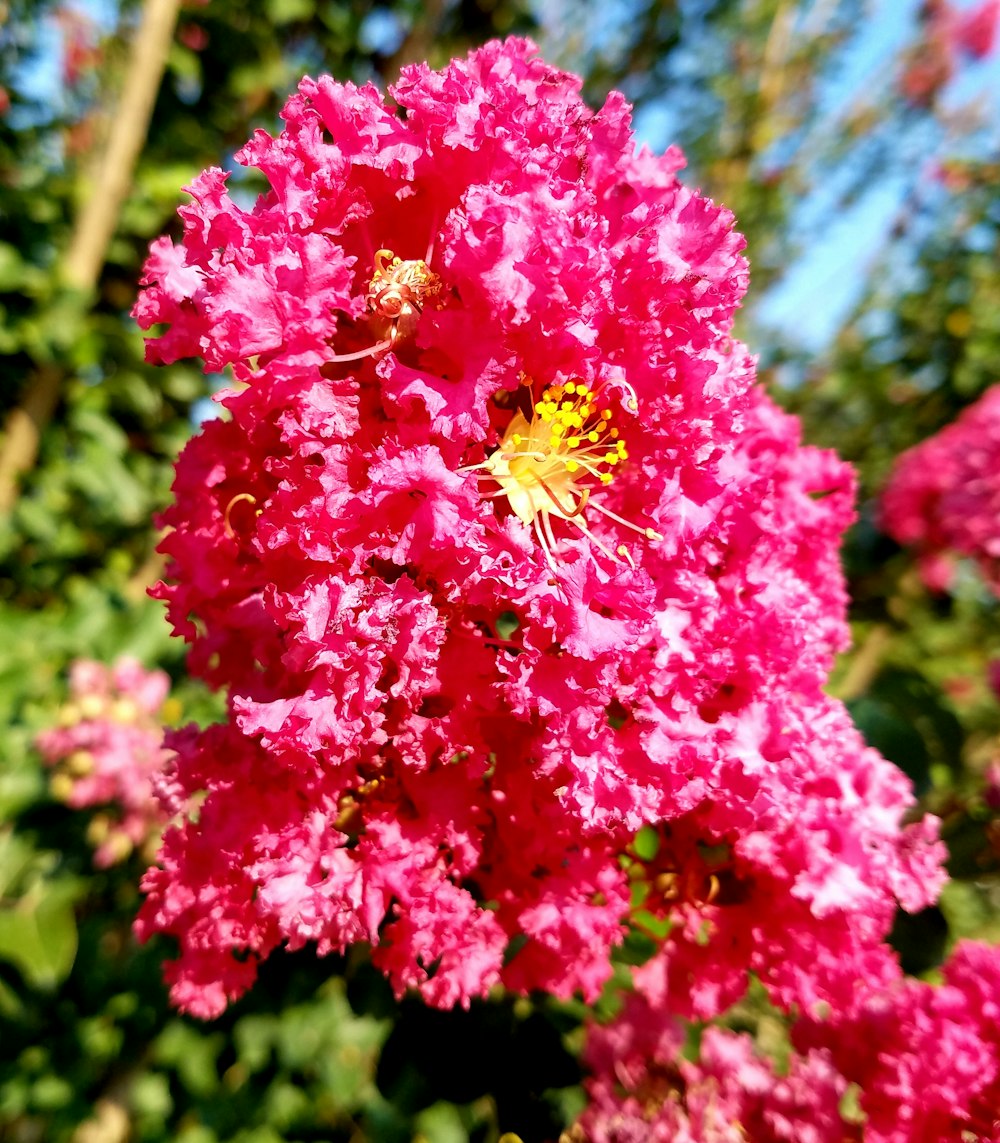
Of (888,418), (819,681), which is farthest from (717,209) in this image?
(888,418)

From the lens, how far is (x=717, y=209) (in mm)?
838

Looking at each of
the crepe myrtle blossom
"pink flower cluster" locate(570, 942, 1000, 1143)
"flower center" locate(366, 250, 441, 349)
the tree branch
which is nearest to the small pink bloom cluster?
"pink flower cluster" locate(570, 942, 1000, 1143)

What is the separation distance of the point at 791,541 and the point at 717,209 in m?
0.39

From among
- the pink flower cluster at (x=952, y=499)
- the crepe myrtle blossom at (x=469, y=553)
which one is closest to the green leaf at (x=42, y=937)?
the crepe myrtle blossom at (x=469, y=553)

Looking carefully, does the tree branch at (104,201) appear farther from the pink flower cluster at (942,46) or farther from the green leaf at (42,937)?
the pink flower cluster at (942,46)

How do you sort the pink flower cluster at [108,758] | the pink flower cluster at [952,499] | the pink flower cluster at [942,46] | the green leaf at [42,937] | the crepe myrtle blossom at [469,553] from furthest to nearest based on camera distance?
1. the pink flower cluster at [942,46]
2. the pink flower cluster at [952,499]
3. the pink flower cluster at [108,758]
4. the green leaf at [42,937]
5. the crepe myrtle blossom at [469,553]

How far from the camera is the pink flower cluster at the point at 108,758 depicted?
6.09 feet

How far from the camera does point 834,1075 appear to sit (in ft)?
3.62

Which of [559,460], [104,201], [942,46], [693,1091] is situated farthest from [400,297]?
[942,46]

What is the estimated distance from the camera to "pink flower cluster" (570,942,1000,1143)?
1.04 meters

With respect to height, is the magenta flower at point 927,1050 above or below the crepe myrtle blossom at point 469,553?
below

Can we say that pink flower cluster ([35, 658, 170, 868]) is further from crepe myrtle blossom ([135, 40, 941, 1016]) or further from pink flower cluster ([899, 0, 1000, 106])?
pink flower cluster ([899, 0, 1000, 106])

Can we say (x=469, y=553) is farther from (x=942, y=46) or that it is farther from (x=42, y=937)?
(x=942, y=46)

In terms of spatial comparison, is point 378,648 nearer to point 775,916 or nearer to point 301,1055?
point 775,916
